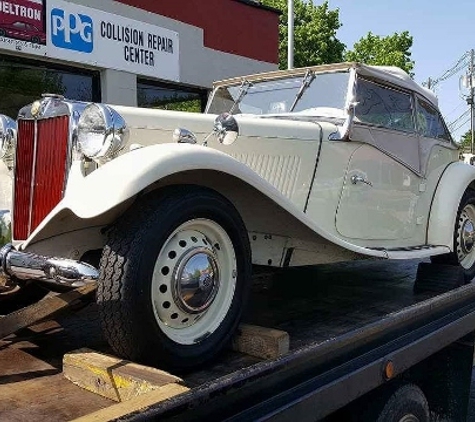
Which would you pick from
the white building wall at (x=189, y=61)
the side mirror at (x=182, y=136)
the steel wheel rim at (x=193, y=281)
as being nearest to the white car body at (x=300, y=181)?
the side mirror at (x=182, y=136)

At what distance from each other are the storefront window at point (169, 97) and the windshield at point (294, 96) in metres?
5.35

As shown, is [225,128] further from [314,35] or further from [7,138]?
[314,35]

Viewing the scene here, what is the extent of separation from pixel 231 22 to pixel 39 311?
982 centimetres

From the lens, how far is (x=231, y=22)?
11180mm

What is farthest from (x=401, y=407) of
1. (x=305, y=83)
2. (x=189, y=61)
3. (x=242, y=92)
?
A: (x=189, y=61)

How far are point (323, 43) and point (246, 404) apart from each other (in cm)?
2146

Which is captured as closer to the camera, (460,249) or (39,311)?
(39,311)

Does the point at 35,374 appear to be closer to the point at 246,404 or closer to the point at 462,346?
the point at 246,404

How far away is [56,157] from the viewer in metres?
2.54

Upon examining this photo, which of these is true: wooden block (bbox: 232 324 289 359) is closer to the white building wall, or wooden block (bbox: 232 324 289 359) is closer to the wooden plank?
the wooden plank

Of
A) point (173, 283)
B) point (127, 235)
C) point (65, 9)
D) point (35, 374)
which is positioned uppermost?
point (65, 9)

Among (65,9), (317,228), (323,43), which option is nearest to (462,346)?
(317,228)

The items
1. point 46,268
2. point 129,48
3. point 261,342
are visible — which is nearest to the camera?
point 46,268

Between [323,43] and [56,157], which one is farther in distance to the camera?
[323,43]
